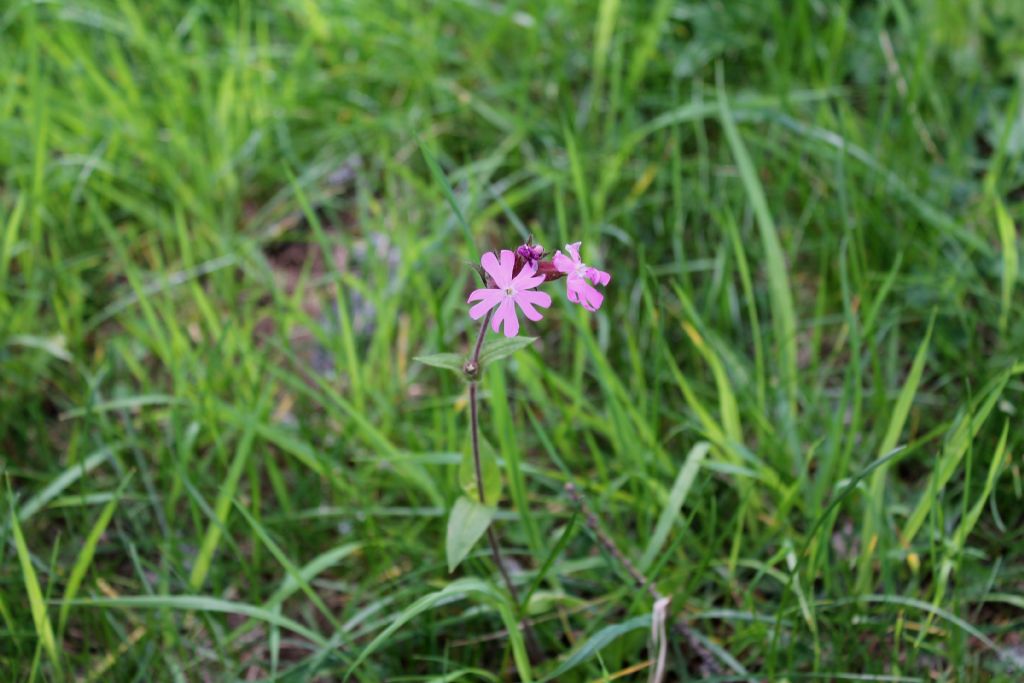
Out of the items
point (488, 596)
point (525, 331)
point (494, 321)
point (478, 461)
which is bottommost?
point (488, 596)

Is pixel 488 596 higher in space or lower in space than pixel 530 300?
lower

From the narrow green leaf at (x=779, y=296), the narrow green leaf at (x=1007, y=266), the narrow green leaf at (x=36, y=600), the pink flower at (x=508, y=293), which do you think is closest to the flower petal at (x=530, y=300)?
the pink flower at (x=508, y=293)

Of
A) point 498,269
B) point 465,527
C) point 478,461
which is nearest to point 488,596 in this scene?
point 465,527

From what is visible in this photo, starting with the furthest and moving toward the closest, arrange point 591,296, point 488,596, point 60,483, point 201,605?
point 60,483 < point 201,605 < point 488,596 < point 591,296

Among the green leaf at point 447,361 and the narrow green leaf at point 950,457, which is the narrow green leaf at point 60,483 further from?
the narrow green leaf at point 950,457

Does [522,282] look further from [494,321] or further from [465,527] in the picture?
[465,527]

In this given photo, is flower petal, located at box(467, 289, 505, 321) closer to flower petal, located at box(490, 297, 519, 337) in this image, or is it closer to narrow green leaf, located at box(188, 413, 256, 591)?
flower petal, located at box(490, 297, 519, 337)

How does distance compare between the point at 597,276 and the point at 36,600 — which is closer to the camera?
the point at 597,276
